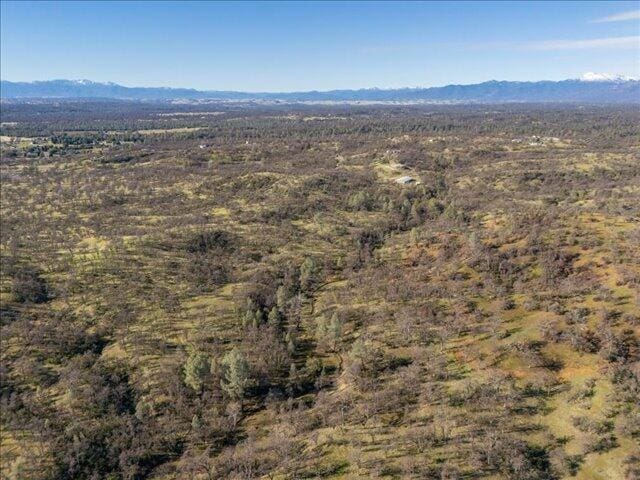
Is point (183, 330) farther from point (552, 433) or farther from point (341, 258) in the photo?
point (552, 433)

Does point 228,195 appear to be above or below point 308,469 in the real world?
above

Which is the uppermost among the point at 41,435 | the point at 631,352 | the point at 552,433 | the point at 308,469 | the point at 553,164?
the point at 553,164

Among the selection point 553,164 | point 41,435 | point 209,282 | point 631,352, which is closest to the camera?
point 631,352

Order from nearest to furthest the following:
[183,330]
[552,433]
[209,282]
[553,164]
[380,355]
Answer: [552,433], [380,355], [183,330], [209,282], [553,164]

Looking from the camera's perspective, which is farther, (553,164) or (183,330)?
(553,164)

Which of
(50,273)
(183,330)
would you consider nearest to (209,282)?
(183,330)

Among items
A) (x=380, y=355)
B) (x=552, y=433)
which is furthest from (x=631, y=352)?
(x=380, y=355)
